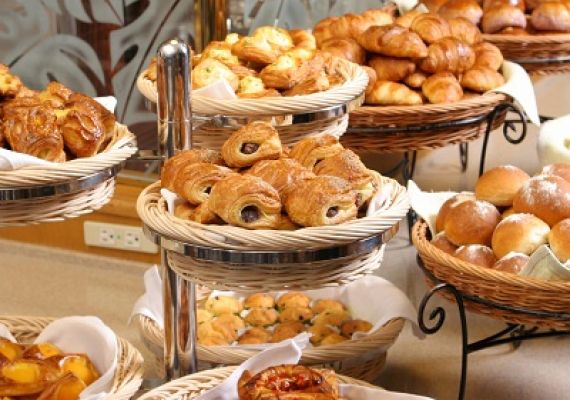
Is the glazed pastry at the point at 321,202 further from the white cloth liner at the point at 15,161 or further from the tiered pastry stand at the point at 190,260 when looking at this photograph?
the white cloth liner at the point at 15,161

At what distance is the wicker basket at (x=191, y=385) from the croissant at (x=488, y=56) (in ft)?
6.23

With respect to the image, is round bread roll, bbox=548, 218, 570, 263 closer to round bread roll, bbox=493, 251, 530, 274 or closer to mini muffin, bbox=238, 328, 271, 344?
round bread roll, bbox=493, 251, 530, 274

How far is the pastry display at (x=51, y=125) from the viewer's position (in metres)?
1.78

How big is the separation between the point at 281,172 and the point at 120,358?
58cm

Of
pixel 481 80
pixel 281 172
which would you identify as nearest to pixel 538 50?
pixel 481 80

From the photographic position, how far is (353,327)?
2730 mm

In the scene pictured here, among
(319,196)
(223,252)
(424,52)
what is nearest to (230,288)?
(223,252)

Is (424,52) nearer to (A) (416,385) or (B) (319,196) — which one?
(A) (416,385)

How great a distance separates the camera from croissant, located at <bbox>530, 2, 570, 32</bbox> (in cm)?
371

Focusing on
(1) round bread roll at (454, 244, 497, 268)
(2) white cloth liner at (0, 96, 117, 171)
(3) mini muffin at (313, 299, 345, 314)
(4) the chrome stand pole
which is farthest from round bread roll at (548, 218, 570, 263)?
(2) white cloth liner at (0, 96, 117, 171)

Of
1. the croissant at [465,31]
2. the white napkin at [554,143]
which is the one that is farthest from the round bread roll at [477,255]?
the croissant at [465,31]

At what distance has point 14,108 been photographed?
187cm

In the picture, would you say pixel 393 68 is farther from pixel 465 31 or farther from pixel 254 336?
pixel 254 336

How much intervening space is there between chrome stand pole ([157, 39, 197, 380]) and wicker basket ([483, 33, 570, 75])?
86.3 inches
